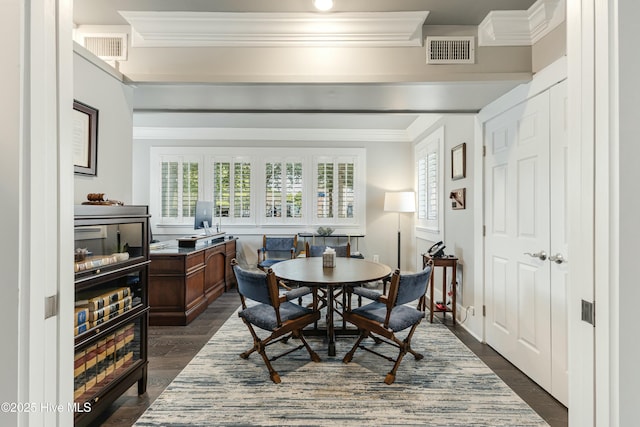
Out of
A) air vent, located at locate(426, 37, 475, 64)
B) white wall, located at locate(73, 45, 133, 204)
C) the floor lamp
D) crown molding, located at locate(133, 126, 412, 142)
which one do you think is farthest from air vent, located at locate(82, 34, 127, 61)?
the floor lamp

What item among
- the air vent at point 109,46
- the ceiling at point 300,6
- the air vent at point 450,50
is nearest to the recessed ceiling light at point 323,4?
the ceiling at point 300,6

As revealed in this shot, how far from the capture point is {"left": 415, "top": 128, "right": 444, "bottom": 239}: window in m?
4.06

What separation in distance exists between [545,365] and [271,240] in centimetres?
411

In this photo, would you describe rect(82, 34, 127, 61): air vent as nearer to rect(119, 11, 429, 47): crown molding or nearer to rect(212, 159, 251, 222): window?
rect(119, 11, 429, 47): crown molding

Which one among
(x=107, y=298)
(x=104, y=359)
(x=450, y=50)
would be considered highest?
(x=450, y=50)

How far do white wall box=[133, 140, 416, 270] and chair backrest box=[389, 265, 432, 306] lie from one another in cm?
319

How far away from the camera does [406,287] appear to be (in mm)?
2262

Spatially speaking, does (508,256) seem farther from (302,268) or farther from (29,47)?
(29,47)

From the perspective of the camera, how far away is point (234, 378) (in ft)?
7.52

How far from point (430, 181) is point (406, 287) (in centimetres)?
268

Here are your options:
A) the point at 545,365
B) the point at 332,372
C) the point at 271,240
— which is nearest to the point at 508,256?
the point at 545,365

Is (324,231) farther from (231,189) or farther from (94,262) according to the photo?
(94,262)

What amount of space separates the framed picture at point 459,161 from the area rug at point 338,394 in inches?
72.0

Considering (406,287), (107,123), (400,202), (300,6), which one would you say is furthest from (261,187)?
(406,287)
